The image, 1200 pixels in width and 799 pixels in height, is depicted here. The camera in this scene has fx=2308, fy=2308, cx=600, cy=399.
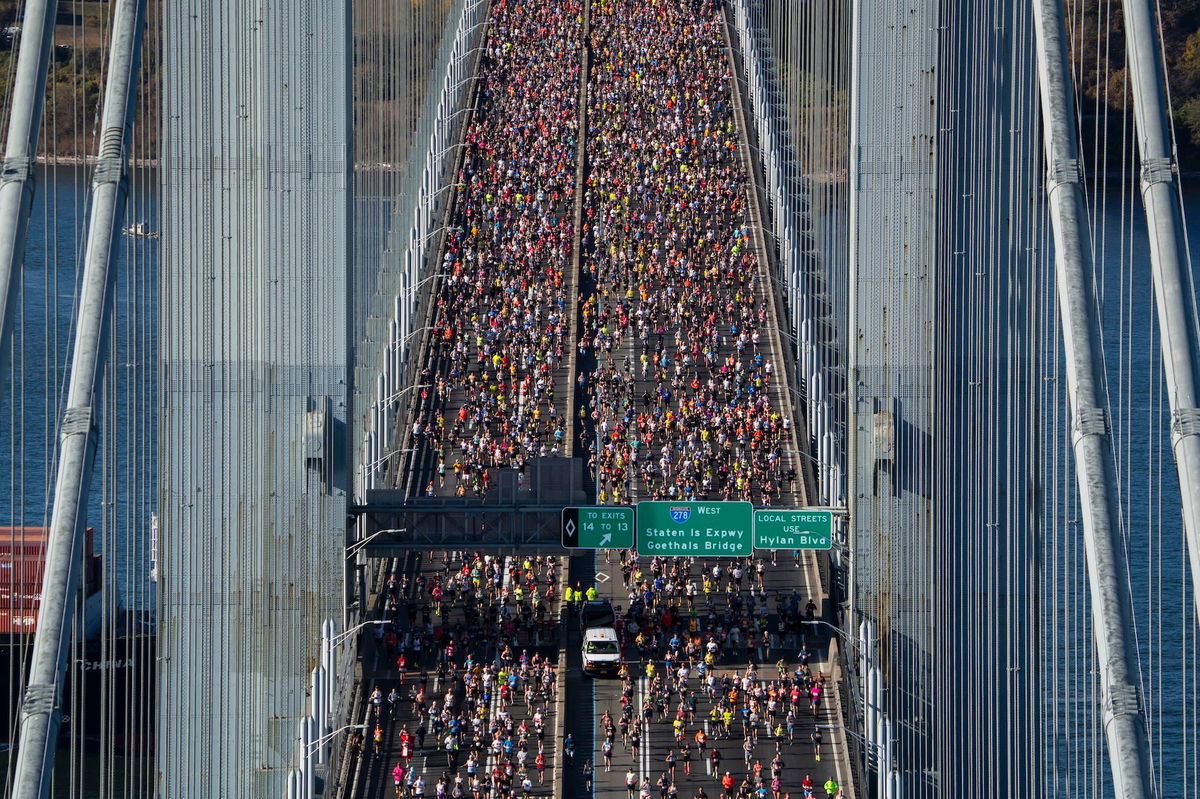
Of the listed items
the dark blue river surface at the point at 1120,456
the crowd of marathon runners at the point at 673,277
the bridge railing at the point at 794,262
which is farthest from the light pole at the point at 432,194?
the bridge railing at the point at 794,262

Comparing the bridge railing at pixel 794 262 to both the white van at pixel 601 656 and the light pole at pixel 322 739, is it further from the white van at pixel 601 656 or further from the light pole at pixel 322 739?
the light pole at pixel 322 739

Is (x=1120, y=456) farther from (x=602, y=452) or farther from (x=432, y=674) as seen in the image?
(x=602, y=452)

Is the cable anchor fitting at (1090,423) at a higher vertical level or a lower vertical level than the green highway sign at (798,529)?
lower

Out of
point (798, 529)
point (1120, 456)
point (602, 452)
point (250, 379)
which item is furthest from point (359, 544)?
point (1120, 456)

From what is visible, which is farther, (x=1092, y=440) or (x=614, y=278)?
(x=614, y=278)

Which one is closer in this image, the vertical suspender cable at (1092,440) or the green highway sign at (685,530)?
the vertical suspender cable at (1092,440)

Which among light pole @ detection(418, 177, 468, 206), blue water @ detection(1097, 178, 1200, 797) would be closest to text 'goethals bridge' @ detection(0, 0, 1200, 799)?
blue water @ detection(1097, 178, 1200, 797)

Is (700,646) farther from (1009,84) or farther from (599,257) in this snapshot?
(599,257)
